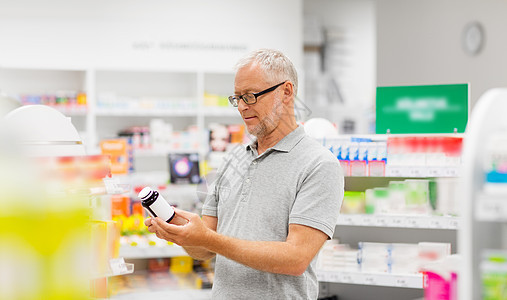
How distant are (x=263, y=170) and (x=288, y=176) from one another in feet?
0.36

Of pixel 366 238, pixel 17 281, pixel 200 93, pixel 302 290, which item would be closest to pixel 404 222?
pixel 366 238

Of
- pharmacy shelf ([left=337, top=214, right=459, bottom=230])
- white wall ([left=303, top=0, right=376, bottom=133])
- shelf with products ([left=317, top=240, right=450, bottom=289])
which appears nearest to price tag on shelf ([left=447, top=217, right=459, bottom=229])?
pharmacy shelf ([left=337, top=214, right=459, bottom=230])

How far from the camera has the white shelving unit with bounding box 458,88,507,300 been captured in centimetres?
139

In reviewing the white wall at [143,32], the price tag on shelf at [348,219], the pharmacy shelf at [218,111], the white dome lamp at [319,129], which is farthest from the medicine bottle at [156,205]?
the white wall at [143,32]

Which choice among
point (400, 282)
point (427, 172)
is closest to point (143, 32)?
point (427, 172)

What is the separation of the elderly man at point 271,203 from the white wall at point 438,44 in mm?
5959

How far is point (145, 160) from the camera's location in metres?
7.93

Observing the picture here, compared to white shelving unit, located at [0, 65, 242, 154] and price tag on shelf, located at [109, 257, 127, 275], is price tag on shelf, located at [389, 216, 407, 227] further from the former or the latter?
white shelving unit, located at [0, 65, 242, 154]

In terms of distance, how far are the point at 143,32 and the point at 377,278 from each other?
5.22 m

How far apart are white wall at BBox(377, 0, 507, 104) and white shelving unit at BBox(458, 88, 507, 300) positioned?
661 cm

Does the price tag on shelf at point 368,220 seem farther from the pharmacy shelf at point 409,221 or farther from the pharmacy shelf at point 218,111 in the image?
the pharmacy shelf at point 218,111

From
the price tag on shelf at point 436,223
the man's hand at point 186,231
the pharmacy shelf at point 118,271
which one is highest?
the man's hand at point 186,231

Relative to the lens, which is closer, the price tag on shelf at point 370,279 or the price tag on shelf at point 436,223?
the price tag on shelf at point 436,223

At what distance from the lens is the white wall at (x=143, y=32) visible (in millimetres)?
7523
